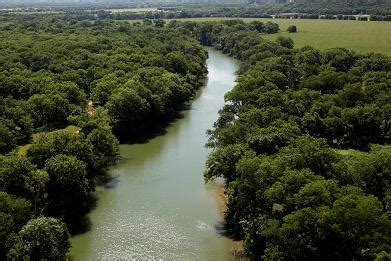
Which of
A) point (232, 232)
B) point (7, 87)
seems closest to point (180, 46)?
point (7, 87)

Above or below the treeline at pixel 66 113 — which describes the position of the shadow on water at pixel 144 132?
below

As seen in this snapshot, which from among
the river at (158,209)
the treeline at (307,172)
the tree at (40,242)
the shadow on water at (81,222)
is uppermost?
the treeline at (307,172)

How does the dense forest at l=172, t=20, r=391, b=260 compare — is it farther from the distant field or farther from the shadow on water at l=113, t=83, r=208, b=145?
the distant field

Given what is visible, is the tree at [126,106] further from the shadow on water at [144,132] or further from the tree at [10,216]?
the tree at [10,216]

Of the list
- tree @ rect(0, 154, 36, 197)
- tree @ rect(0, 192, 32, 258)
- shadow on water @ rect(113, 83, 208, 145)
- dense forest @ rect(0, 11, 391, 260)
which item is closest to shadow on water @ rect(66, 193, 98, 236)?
dense forest @ rect(0, 11, 391, 260)

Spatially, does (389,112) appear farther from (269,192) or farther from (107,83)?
(107,83)

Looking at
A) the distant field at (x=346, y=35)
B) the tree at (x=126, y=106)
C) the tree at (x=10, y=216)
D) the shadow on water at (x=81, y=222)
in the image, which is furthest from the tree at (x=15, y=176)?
the distant field at (x=346, y=35)
